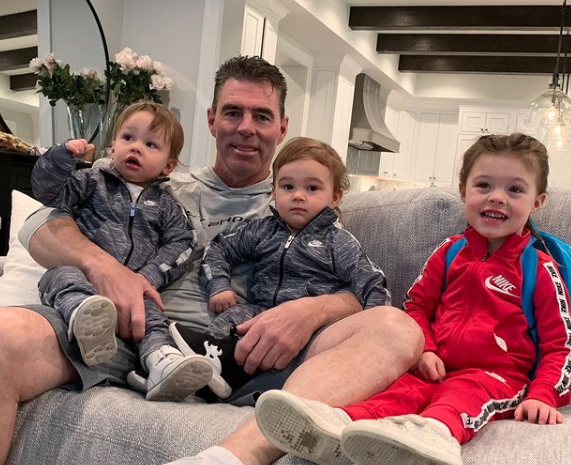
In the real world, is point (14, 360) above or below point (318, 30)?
below

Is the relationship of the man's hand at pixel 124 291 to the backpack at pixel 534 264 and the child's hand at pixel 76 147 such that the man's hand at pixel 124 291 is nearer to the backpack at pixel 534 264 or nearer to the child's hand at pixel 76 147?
the child's hand at pixel 76 147

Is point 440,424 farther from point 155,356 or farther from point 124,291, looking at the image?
point 124,291

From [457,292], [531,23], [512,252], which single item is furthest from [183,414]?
[531,23]

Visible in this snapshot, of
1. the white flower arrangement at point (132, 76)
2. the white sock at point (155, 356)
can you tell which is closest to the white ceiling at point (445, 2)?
the white flower arrangement at point (132, 76)

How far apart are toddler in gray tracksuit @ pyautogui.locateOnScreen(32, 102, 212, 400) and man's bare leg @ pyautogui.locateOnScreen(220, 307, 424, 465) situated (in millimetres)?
213

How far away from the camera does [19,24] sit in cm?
370

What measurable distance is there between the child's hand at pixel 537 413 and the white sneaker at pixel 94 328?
82 centimetres

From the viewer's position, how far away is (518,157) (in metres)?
1.50

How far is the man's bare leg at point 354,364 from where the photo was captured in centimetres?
109

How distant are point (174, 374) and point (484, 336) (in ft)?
2.21

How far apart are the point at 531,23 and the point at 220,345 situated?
5.23 m

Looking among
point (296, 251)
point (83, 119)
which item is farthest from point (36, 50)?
point (296, 251)

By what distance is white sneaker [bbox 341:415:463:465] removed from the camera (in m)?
0.92

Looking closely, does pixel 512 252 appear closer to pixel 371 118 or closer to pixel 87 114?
pixel 87 114
